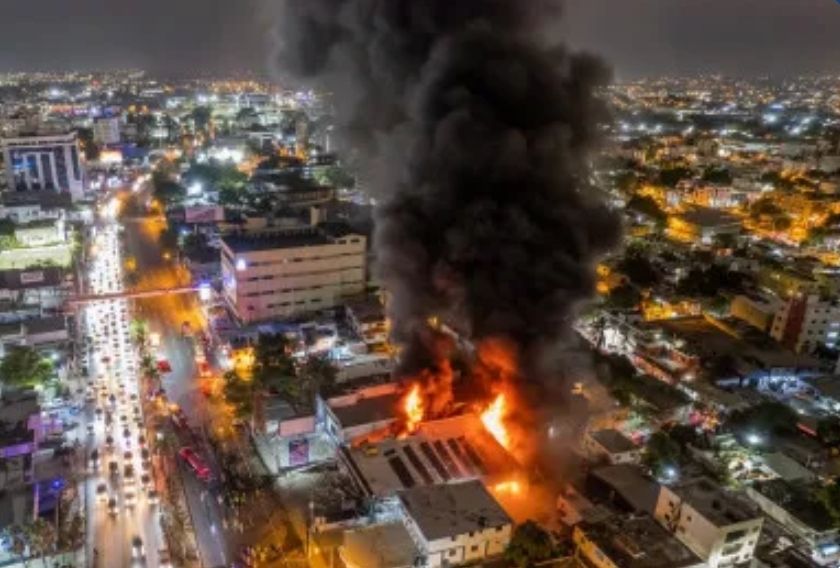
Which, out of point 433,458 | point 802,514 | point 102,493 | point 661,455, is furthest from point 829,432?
point 102,493

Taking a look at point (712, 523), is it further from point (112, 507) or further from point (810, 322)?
point (810, 322)

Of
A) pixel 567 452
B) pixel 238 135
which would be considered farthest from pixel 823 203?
pixel 238 135

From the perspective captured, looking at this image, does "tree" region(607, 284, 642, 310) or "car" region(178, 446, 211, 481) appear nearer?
"car" region(178, 446, 211, 481)

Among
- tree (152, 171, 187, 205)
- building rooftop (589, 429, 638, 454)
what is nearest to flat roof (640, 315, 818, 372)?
building rooftop (589, 429, 638, 454)

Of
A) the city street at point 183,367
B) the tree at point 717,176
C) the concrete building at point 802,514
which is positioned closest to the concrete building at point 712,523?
the concrete building at point 802,514

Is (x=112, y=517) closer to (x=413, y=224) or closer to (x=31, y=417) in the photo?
(x=31, y=417)

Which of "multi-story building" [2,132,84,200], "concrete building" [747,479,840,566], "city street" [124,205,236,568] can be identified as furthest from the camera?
"multi-story building" [2,132,84,200]

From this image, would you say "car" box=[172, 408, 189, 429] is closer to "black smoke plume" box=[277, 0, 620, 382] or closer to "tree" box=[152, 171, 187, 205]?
"black smoke plume" box=[277, 0, 620, 382]
